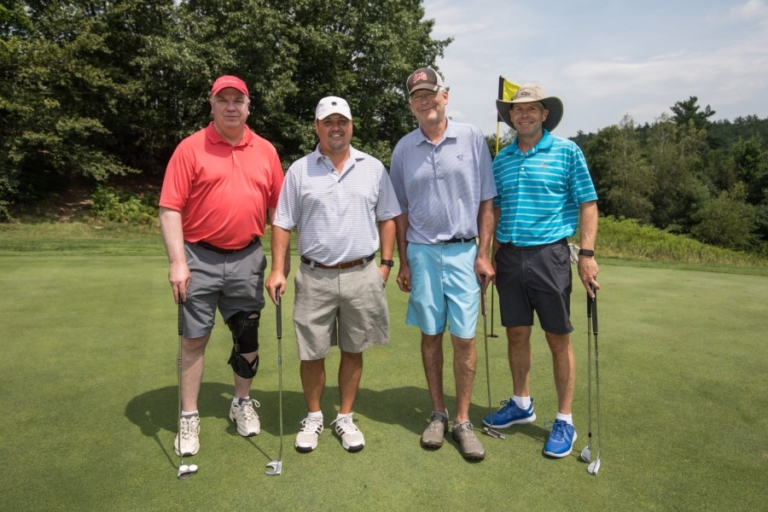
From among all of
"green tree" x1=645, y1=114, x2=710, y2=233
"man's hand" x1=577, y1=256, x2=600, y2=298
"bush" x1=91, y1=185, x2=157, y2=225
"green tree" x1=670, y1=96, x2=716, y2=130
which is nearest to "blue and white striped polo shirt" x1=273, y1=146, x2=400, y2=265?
"man's hand" x1=577, y1=256, x2=600, y2=298

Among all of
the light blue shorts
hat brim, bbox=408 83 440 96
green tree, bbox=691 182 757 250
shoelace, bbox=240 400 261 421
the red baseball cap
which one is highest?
the red baseball cap

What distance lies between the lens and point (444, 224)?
312cm

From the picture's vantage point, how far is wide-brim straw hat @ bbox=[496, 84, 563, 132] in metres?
3.09

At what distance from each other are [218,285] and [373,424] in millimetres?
1137

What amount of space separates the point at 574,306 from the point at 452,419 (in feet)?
9.27

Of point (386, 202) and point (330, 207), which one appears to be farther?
point (386, 202)

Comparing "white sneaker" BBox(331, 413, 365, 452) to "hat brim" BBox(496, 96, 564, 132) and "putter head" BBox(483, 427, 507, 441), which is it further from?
"hat brim" BBox(496, 96, 564, 132)

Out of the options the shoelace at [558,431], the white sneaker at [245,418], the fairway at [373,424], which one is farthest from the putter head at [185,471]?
the shoelace at [558,431]

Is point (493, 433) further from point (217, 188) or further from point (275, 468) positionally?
point (217, 188)

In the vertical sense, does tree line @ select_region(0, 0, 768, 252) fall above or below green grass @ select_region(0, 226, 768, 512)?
above

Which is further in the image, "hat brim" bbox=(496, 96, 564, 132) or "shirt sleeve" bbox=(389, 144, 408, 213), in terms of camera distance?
"shirt sleeve" bbox=(389, 144, 408, 213)

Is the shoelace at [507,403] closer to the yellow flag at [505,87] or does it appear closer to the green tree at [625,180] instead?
the yellow flag at [505,87]

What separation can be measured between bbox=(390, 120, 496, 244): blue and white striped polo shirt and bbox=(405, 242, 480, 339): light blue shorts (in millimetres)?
76

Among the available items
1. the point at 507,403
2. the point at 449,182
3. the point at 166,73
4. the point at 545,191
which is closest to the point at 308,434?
the point at 507,403
